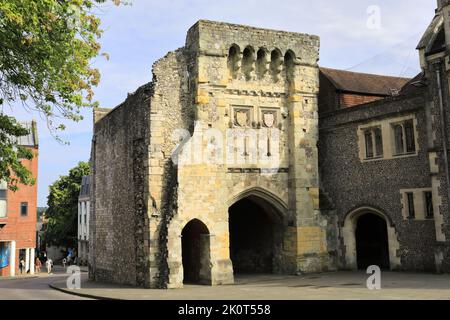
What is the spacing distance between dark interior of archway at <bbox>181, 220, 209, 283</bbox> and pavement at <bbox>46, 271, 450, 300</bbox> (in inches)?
72.8

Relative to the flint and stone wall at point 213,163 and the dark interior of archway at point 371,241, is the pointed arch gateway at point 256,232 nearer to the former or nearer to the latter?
the flint and stone wall at point 213,163

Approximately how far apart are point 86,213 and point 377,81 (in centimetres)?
3780

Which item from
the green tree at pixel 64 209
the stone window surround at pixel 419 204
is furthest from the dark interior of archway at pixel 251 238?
the green tree at pixel 64 209

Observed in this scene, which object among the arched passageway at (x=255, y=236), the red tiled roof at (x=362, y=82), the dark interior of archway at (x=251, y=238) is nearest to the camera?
the arched passageway at (x=255, y=236)

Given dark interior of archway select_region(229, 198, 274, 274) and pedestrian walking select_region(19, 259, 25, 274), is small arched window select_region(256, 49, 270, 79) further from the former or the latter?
pedestrian walking select_region(19, 259, 25, 274)

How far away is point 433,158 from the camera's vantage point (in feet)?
64.5

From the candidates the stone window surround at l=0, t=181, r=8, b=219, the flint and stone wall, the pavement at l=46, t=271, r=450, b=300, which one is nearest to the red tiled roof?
the flint and stone wall

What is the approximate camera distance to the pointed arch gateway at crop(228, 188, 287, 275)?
902 inches

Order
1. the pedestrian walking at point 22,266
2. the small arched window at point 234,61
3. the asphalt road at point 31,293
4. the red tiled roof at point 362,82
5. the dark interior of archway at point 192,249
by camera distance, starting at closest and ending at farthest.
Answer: the asphalt road at point 31,293 < the dark interior of archway at point 192,249 < the small arched window at point 234,61 < the red tiled roof at point 362,82 < the pedestrian walking at point 22,266

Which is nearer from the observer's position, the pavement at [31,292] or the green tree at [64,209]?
the pavement at [31,292]

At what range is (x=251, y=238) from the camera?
85.3ft

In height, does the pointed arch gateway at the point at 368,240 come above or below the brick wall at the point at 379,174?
below

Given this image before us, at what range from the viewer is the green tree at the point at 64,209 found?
55312mm
